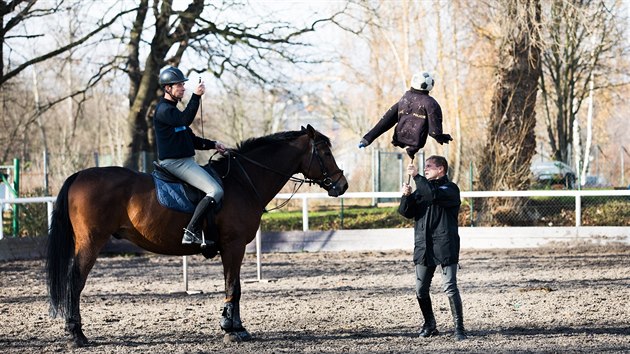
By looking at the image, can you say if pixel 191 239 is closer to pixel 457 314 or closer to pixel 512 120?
pixel 457 314

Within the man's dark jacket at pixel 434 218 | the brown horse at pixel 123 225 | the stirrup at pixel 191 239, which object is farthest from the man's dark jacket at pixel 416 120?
the stirrup at pixel 191 239

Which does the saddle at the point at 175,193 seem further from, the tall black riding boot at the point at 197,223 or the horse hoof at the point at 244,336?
the horse hoof at the point at 244,336

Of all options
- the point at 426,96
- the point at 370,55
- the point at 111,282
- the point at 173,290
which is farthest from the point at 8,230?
the point at 370,55

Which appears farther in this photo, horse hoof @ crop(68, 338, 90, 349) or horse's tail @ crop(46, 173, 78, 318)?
horse's tail @ crop(46, 173, 78, 318)

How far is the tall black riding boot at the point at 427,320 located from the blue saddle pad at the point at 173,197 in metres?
2.62

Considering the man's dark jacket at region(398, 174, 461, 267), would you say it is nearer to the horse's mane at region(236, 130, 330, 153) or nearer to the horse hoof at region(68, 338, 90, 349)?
the horse's mane at region(236, 130, 330, 153)

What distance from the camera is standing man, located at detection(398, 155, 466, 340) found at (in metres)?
8.62

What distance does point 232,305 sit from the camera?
906 centimetres

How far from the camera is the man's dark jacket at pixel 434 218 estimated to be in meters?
8.61

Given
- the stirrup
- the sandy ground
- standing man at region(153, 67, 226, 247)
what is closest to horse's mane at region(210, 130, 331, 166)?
standing man at region(153, 67, 226, 247)

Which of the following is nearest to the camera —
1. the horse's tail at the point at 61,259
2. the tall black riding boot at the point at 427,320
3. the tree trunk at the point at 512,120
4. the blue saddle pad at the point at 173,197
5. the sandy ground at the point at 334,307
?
the sandy ground at the point at 334,307

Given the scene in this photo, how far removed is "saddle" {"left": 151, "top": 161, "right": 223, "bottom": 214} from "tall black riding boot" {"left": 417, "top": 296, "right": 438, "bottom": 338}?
2.57m

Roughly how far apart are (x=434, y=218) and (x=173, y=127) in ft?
9.41

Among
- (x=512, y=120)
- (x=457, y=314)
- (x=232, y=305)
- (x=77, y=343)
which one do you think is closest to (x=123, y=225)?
(x=77, y=343)
